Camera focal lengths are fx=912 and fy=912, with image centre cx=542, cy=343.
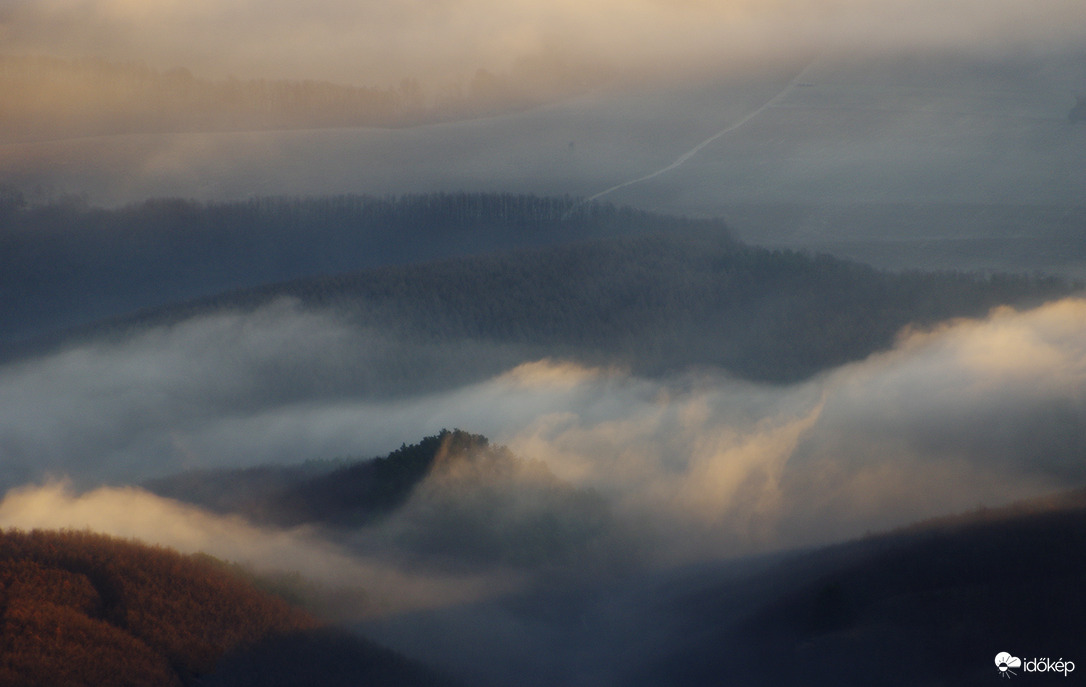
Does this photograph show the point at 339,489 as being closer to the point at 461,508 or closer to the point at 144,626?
the point at 461,508

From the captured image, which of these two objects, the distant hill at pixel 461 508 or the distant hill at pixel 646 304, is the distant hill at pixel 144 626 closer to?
the distant hill at pixel 461 508

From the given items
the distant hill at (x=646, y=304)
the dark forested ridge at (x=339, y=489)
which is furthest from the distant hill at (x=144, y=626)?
the distant hill at (x=646, y=304)

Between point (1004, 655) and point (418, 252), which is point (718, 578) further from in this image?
point (418, 252)

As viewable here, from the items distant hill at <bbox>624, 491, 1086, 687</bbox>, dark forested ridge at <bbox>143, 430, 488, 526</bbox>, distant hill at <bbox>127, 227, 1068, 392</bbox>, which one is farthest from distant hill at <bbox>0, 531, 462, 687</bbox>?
distant hill at <bbox>127, 227, 1068, 392</bbox>

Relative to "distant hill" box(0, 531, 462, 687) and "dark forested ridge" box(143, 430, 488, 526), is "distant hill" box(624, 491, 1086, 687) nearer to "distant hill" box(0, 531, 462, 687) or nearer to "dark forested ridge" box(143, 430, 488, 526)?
"distant hill" box(0, 531, 462, 687)

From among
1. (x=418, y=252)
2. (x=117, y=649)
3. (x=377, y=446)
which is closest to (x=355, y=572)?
(x=117, y=649)

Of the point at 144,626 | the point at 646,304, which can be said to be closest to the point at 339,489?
the point at 144,626
